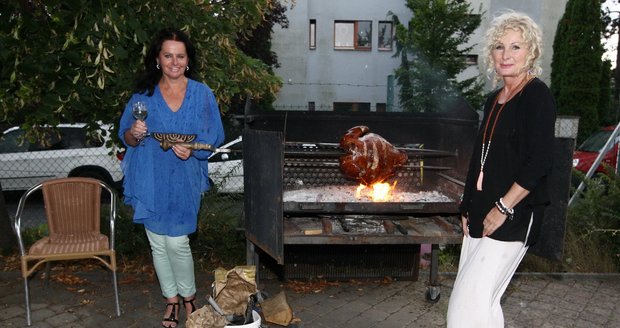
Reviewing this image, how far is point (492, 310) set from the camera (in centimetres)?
264

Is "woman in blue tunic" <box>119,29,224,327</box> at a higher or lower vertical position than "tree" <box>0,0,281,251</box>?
lower

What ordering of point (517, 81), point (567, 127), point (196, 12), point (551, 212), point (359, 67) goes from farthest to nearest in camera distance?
point (359, 67) < point (567, 127) < point (196, 12) < point (551, 212) < point (517, 81)

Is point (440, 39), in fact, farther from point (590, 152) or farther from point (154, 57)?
point (154, 57)

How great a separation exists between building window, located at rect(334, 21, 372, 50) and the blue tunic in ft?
55.5

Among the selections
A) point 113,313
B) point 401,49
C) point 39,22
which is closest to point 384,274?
point 113,313

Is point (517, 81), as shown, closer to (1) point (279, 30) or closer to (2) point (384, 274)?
(2) point (384, 274)

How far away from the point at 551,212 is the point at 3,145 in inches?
402

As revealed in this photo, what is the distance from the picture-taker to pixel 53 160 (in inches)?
397

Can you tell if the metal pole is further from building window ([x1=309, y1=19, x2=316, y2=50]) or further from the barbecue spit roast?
the barbecue spit roast

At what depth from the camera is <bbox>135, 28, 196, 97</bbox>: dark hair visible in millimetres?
3387

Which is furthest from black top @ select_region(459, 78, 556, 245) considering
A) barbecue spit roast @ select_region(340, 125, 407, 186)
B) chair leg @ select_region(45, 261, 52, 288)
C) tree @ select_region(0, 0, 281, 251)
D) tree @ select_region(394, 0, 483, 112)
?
tree @ select_region(394, 0, 483, 112)

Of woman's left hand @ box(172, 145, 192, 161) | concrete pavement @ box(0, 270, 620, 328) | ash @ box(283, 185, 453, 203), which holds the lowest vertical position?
concrete pavement @ box(0, 270, 620, 328)

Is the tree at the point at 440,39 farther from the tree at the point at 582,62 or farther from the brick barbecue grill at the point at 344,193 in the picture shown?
the brick barbecue grill at the point at 344,193

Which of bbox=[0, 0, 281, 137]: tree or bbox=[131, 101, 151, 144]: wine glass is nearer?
bbox=[131, 101, 151, 144]: wine glass
